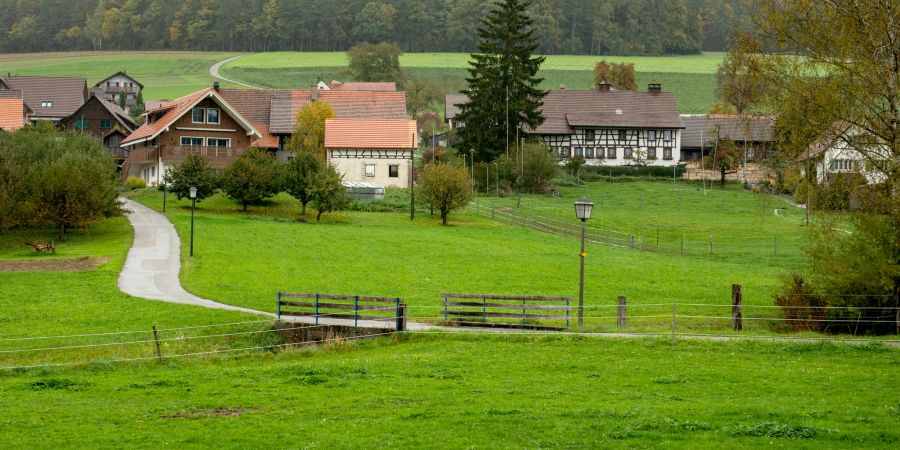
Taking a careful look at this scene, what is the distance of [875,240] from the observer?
34.6m

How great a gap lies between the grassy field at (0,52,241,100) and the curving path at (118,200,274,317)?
4045 inches

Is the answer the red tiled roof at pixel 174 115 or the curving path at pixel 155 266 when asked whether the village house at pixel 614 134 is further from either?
the curving path at pixel 155 266

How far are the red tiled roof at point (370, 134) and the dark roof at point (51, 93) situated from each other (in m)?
39.9

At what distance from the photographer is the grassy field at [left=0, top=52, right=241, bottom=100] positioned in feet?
555

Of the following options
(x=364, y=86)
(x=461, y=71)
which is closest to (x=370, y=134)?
(x=364, y=86)

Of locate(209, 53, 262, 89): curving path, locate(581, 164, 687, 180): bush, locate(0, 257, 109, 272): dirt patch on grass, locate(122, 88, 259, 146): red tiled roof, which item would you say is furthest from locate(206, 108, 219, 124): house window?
locate(209, 53, 262, 89): curving path

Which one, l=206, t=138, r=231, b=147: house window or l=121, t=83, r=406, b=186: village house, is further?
l=206, t=138, r=231, b=147: house window

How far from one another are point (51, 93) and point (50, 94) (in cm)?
28

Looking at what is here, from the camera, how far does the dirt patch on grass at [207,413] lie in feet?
74.3

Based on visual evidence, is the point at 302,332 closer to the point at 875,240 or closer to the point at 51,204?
the point at 875,240

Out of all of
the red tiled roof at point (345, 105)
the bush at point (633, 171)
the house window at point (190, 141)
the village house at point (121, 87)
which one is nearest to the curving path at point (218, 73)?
Result: the village house at point (121, 87)

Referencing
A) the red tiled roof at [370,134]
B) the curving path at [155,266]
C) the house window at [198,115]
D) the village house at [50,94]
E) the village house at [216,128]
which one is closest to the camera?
the curving path at [155,266]

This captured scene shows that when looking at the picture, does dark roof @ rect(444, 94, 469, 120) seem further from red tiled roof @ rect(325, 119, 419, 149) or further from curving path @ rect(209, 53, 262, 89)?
curving path @ rect(209, 53, 262, 89)

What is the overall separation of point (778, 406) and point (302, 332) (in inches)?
637
